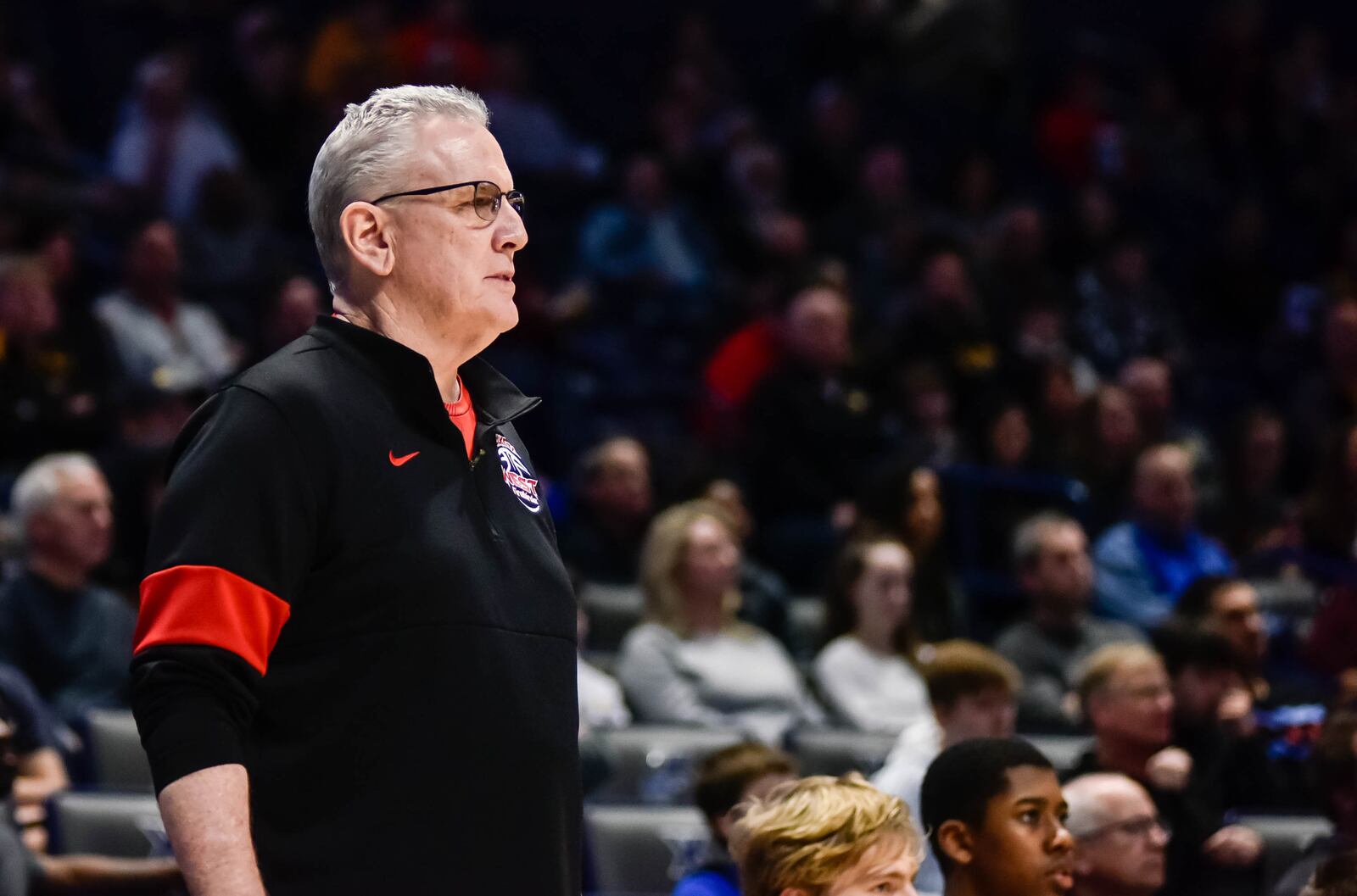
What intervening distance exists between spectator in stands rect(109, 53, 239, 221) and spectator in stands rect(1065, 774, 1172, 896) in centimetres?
531

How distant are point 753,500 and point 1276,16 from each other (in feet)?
21.5

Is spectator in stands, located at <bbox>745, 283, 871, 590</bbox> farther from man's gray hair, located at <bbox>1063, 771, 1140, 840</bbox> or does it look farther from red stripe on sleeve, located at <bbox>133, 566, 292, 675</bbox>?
red stripe on sleeve, located at <bbox>133, 566, 292, 675</bbox>

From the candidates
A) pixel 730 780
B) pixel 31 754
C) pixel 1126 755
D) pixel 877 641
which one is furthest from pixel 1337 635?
pixel 31 754

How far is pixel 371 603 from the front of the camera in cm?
165

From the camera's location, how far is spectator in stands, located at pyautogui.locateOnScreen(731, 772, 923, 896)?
2418 millimetres

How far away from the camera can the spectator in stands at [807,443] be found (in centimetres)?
709

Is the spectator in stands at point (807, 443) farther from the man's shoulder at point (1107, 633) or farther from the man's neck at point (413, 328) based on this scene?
the man's neck at point (413, 328)

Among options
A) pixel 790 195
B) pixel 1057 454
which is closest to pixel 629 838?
pixel 1057 454

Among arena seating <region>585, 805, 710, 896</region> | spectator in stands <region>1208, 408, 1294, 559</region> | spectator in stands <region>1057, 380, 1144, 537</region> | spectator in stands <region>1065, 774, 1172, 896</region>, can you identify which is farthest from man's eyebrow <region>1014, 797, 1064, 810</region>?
spectator in stands <region>1208, 408, 1294, 559</region>

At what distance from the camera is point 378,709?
5.35ft

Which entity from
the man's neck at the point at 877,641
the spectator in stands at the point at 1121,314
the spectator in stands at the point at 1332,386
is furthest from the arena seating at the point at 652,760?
the spectator in stands at the point at 1121,314

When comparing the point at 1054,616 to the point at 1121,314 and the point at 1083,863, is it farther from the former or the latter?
the point at 1121,314

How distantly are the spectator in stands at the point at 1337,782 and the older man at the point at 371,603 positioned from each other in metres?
2.67

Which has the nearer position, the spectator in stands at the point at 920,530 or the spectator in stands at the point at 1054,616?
the spectator in stands at the point at 1054,616
